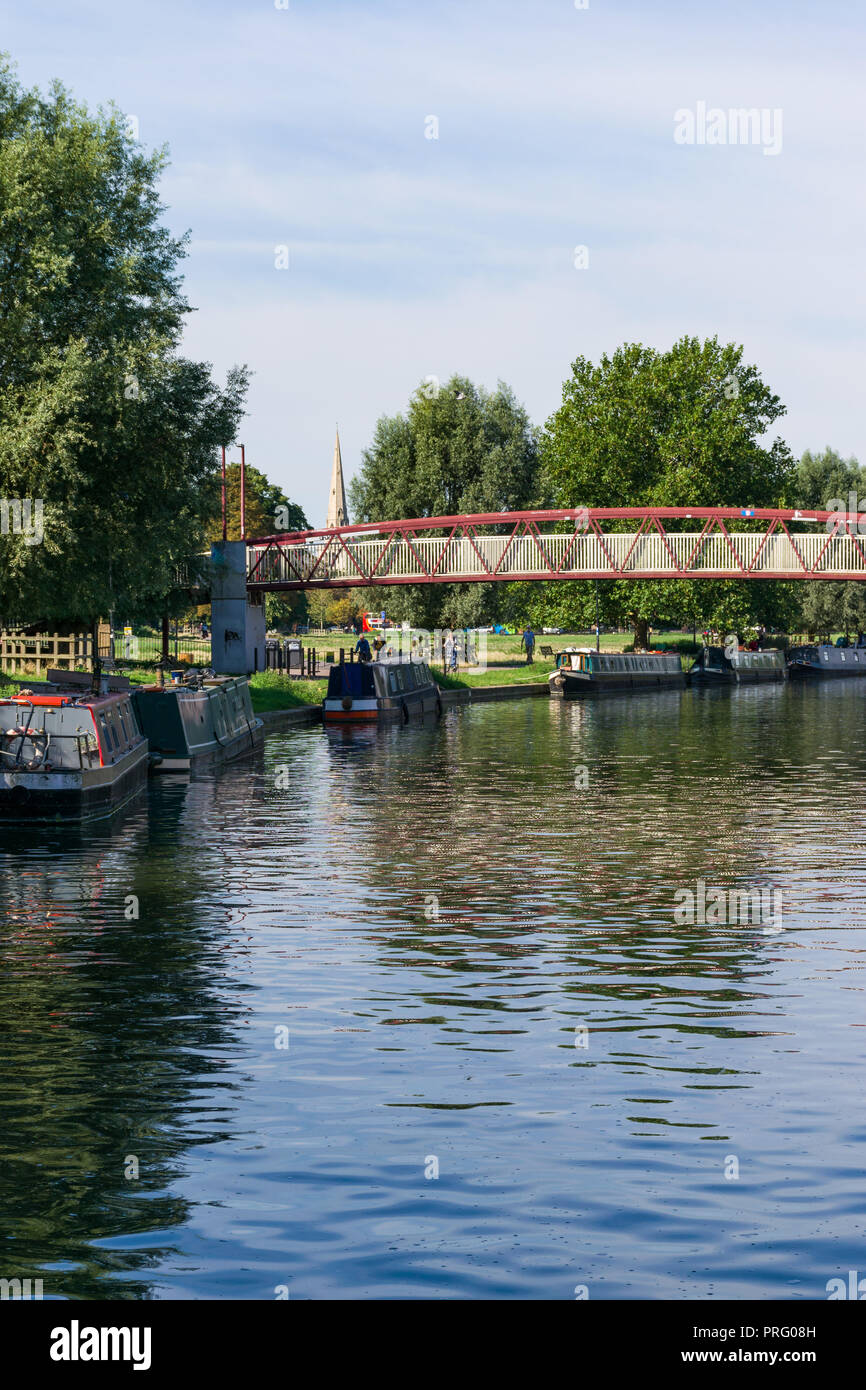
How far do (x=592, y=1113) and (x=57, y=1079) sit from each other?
419 centimetres

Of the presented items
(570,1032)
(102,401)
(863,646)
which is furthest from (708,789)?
(863,646)

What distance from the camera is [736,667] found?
328 ft

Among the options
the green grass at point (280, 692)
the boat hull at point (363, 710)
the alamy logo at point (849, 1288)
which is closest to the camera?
the alamy logo at point (849, 1288)

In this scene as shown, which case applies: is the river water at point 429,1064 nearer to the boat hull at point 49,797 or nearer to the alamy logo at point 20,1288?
the alamy logo at point 20,1288

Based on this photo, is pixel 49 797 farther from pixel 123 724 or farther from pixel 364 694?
pixel 364 694

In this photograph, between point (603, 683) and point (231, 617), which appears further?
point (603, 683)

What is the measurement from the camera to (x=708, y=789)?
36656mm

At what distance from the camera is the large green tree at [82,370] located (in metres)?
41.3

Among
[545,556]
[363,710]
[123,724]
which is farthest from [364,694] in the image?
[545,556]

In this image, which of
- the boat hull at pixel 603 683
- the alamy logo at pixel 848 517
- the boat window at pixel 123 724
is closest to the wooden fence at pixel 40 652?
the boat window at pixel 123 724

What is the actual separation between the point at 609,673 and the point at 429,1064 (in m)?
73.3

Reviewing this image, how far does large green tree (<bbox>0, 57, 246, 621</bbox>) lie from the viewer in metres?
41.3
